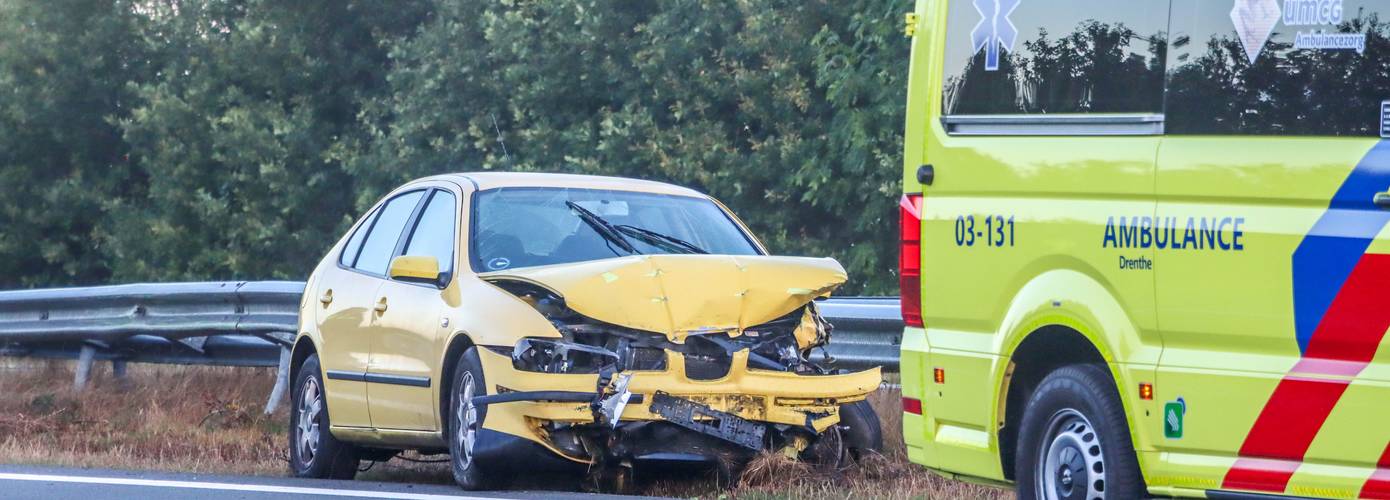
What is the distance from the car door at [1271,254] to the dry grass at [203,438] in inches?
103

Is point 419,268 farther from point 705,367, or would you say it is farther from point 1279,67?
point 1279,67

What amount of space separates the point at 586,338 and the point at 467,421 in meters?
0.63

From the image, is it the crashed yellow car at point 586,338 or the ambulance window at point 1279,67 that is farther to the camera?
the crashed yellow car at point 586,338

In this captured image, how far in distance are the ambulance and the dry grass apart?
145cm

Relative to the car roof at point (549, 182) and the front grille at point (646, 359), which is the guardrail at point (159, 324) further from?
the front grille at point (646, 359)

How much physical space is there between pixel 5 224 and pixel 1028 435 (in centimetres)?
2610

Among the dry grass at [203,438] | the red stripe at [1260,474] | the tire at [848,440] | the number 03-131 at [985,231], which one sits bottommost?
the dry grass at [203,438]

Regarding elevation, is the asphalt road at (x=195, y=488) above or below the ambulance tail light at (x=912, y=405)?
below

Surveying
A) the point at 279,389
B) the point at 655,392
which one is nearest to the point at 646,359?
the point at 655,392

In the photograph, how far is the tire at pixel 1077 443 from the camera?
6125mm

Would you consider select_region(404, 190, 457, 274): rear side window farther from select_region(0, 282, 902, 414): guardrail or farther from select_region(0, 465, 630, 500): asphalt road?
select_region(0, 282, 902, 414): guardrail

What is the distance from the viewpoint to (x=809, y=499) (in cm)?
826

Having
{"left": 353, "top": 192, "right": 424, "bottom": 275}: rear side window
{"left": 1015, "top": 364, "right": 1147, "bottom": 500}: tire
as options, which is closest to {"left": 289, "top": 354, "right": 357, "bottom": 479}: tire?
{"left": 353, "top": 192, "right": 424, "bottom": 275}: rear side window

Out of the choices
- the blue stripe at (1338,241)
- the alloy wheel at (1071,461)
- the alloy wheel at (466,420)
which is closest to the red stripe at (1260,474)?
the blue stripe at (1338,241)
